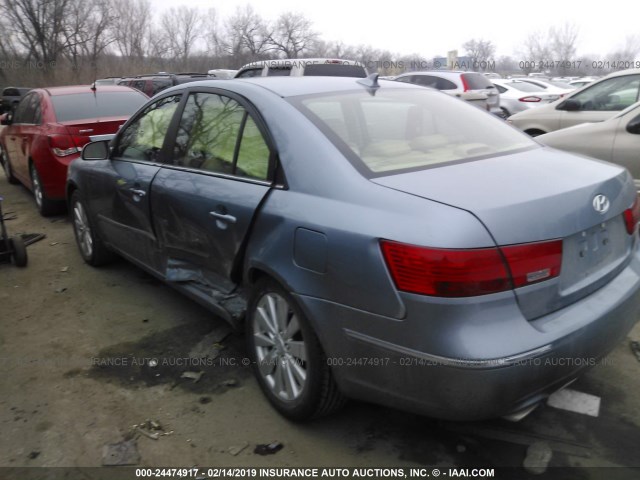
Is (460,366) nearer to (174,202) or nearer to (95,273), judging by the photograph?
(174,202)

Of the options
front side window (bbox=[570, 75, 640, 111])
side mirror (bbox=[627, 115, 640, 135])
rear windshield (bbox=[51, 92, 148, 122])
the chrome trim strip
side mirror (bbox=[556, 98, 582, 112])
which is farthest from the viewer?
side mirror (bbox=[556, 98, 582, 112])

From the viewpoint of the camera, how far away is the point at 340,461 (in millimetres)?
2506

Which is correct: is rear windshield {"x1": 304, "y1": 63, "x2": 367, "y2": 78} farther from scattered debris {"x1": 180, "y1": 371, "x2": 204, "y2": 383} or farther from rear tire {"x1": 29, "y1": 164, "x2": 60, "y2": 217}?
scattered debris {"x1": 180, "y1": 371, "x2": 204, "y2": 383}

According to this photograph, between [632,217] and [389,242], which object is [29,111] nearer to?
[389,242]

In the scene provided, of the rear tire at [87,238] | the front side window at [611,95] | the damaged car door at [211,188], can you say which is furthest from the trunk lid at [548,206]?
the front side window at [611,95]

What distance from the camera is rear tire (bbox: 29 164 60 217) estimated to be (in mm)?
6911

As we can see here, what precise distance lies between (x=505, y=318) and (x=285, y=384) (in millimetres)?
1196

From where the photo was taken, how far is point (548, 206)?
2.16 m

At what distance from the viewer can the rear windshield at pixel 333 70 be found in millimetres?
9438

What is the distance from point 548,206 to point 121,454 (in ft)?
7.25

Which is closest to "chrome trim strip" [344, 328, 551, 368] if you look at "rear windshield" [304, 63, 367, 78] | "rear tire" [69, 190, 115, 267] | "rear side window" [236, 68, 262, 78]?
"rear tire" [69, 190, 115, 267]

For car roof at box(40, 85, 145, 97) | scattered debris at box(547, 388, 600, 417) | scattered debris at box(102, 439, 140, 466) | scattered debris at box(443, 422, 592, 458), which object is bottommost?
scattered debris at box(102, 439, 140, 466)

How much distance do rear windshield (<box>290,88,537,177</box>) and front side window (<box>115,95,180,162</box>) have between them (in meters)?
1.33

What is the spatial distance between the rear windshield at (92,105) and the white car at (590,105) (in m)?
5.42
